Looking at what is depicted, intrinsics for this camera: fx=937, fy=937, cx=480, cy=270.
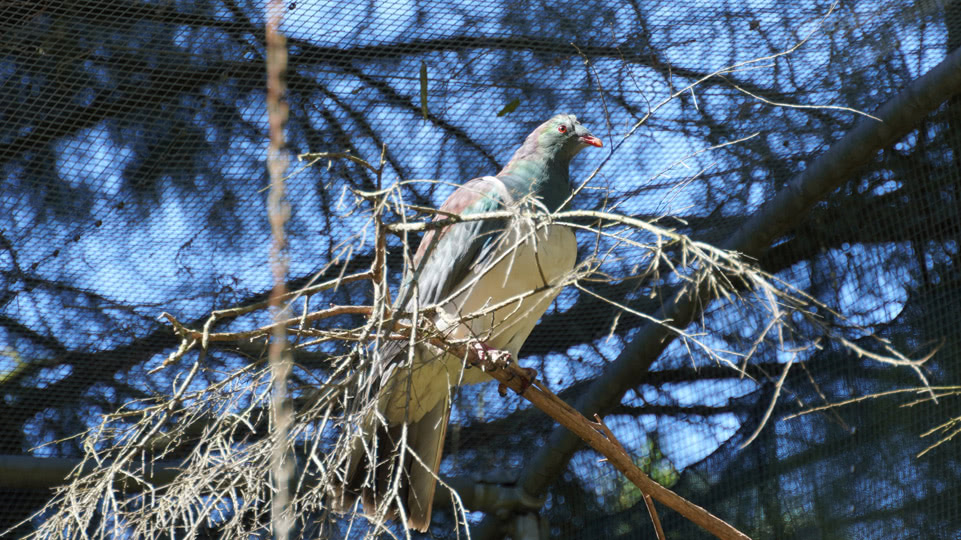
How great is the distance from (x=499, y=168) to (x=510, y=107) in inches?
10.3

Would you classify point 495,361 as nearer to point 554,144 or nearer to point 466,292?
point 466,292

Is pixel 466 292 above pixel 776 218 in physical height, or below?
below

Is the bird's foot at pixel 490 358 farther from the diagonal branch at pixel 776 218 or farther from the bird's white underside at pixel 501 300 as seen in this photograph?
the diagonal branch at pixel 776 218

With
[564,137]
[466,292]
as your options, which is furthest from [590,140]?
[466,292]

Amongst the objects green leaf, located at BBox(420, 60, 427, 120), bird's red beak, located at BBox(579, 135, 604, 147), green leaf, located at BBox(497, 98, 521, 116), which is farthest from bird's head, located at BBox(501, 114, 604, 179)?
green leaf, located at BBox(420, 60, 427, 120)

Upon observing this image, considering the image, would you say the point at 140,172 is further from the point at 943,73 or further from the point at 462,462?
the point at 943,73

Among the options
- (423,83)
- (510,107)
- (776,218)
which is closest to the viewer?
(423,83)

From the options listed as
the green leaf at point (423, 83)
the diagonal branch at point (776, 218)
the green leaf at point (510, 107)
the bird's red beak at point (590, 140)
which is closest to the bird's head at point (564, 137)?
the bird's red beak at point (590, 140)

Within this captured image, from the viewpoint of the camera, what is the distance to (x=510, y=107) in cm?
271

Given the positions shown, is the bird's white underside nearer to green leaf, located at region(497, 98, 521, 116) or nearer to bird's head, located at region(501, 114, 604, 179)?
bird's head, located at region(501, 114, 604, 179)

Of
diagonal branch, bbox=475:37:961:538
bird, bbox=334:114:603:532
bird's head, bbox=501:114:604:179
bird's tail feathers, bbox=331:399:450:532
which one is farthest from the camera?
diagonal branch, bbox=475:37:961:538

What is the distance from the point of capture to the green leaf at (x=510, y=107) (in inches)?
106

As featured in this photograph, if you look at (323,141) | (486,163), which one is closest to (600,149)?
(486,163)

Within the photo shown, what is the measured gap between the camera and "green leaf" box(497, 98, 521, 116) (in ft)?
8.86
